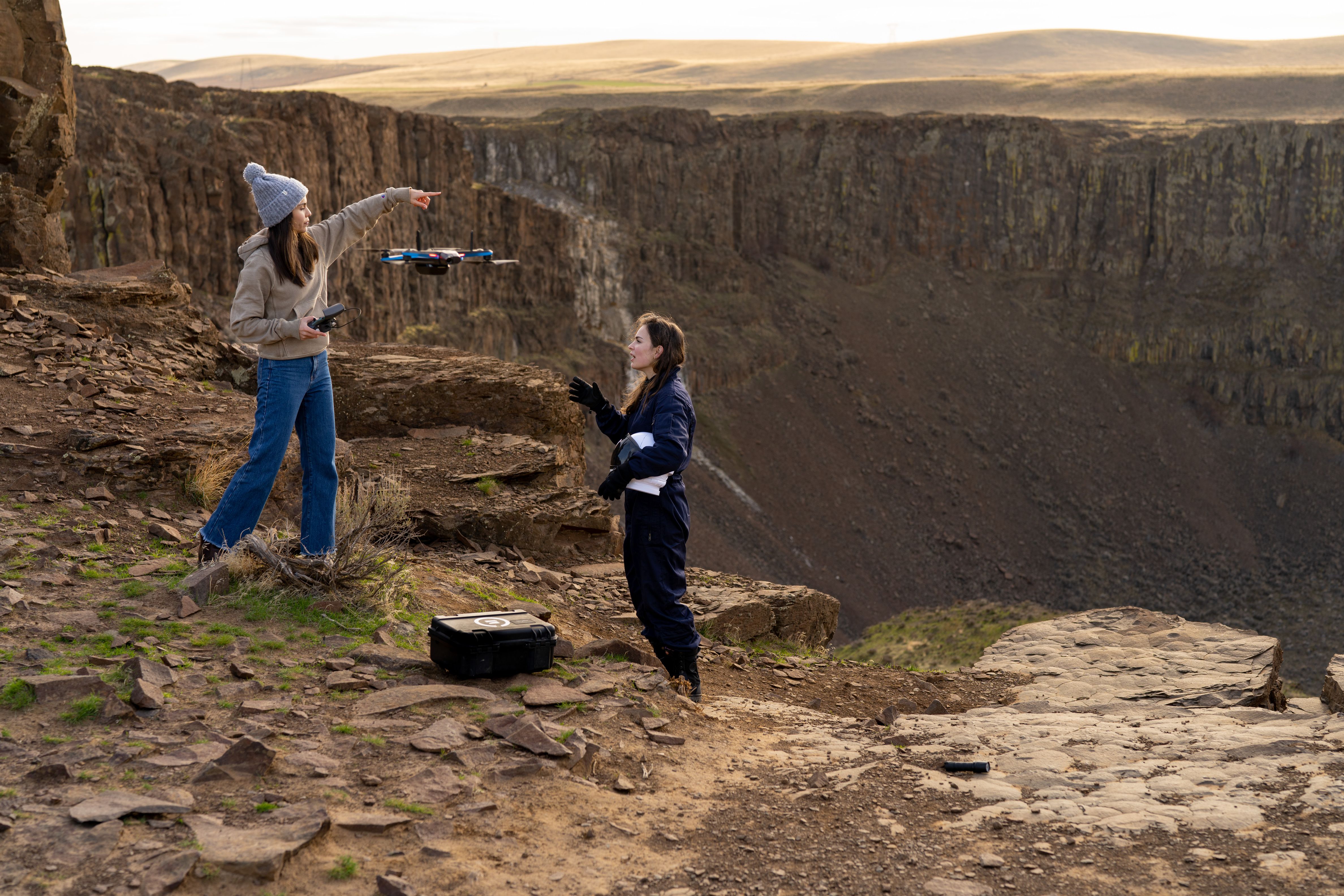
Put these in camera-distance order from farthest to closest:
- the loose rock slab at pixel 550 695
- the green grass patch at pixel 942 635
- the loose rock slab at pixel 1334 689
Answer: the green grass patch at pixel 942 635, the loose rock slab at pixel 1334 689, the loose rock slab at pixel 550 695

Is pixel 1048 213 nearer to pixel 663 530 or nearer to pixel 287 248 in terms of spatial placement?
pixel 663 530

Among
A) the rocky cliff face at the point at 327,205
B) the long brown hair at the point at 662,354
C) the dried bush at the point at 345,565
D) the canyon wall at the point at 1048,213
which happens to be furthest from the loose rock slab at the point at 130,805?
the canyon wall at the point at 1048,213

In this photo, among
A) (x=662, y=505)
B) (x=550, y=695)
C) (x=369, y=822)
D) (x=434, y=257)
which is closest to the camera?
(x=369, y=822)

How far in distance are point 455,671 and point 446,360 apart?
7902 mm

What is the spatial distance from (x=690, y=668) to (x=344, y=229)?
3641 millimetres

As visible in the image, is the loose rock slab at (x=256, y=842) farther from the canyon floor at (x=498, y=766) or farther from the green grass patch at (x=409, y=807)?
the green grass patch at (x=409, y=807)

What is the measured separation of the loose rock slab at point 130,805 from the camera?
435 centimetres

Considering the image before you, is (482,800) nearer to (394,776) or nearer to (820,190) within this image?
(394,776)

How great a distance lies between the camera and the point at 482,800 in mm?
4902

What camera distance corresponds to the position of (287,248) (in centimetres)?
660

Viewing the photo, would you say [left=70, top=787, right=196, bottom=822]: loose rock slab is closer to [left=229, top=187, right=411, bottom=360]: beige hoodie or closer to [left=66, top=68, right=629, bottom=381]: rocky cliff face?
[left=229, top=187, right=411, bottom=360]: beige hoodie

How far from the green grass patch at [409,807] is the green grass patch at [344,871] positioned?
474mm

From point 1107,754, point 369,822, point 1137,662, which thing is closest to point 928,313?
point 1137,662

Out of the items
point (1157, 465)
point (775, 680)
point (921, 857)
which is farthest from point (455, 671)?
point (1157, 465)
